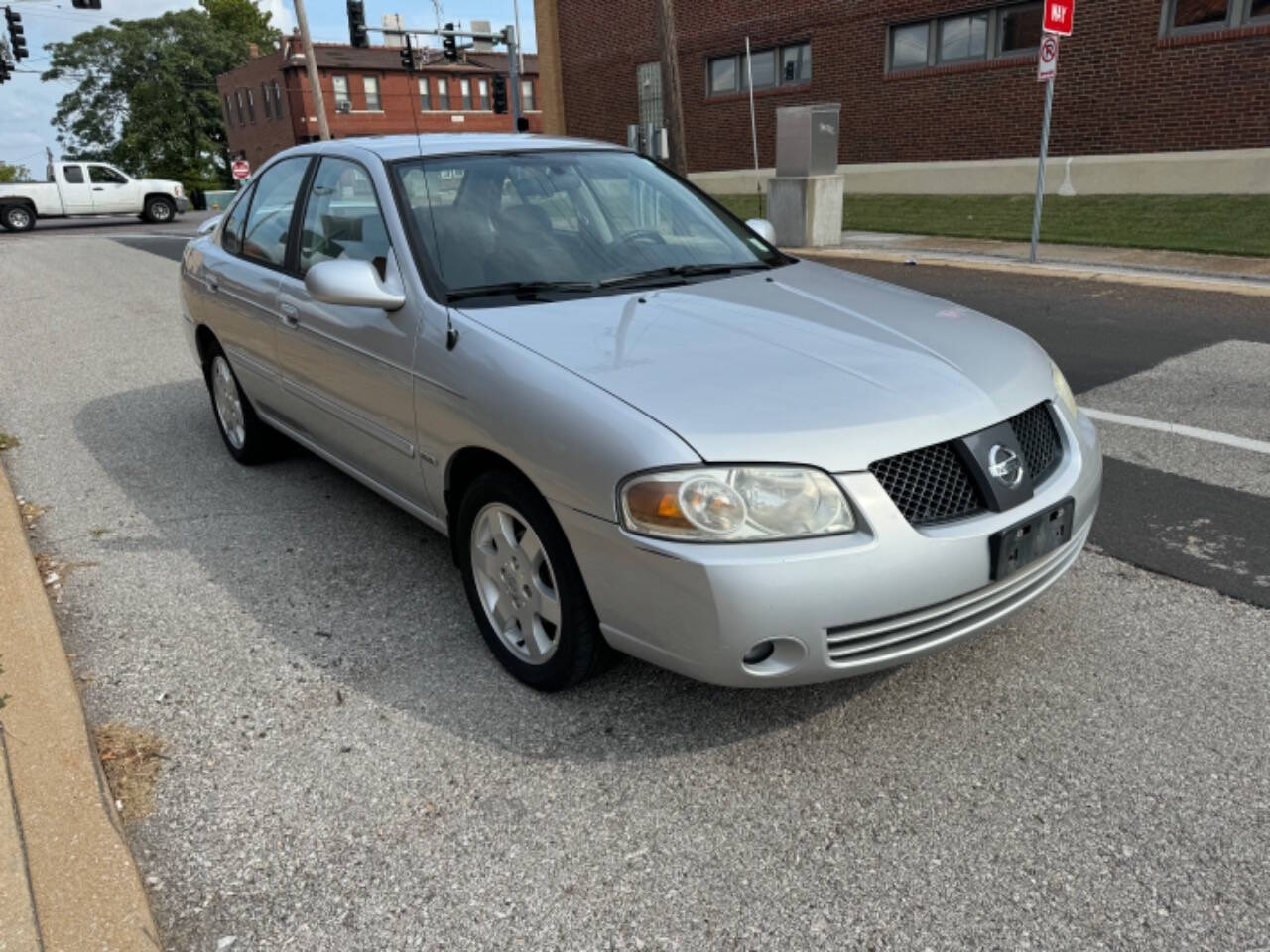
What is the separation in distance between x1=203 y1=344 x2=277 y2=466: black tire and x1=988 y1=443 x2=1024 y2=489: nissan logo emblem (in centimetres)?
384

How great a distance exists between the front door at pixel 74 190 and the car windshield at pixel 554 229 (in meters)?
33.8

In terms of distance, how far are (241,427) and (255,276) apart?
104cm

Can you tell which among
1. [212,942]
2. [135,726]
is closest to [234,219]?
[135,726]

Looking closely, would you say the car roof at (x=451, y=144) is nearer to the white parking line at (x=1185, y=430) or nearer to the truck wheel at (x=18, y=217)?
the white parking line at (x=1185, y=430)

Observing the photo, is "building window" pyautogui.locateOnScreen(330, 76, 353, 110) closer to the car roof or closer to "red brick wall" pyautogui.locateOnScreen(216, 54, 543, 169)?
"red brick wall" pyautogui.locateOnScreen(216, 54, 543, 169)

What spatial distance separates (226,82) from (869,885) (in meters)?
67.6

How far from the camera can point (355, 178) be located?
155 inches

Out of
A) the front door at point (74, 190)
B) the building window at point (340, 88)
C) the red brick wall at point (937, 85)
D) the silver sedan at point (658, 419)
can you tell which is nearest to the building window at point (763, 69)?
the red brick wall at point (937, 85)

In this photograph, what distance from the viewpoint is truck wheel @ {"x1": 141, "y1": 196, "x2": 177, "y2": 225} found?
32.2 meters

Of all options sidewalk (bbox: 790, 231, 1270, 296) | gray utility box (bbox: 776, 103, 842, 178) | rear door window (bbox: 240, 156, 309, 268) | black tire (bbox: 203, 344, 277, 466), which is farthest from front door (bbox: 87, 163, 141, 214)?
rear door window (bbox: 240, 156, 309, 268)

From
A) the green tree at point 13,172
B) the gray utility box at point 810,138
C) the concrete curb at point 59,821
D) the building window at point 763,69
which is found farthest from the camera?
the green tree at point 13,172

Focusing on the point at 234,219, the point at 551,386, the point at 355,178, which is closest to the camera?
the point at 551,386

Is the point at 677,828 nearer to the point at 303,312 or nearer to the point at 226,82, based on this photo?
the point at 303,312

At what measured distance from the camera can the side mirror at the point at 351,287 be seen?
3332mm
